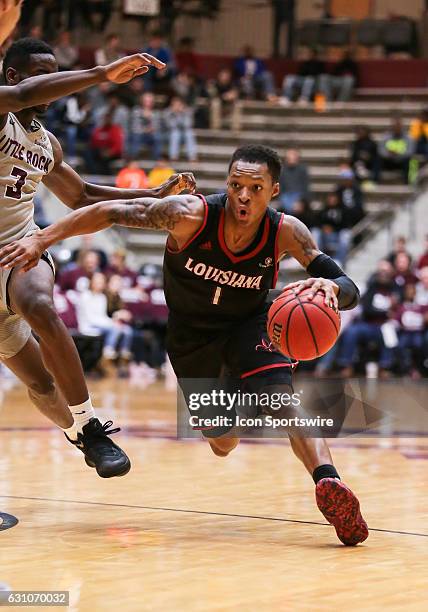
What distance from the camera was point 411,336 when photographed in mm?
15992

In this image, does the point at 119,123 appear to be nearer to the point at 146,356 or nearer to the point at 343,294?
the point at 146,356

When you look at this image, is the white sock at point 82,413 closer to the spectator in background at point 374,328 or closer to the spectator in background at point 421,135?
the spectator in background at point 374,328

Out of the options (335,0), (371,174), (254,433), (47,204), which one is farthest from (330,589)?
(335,0)

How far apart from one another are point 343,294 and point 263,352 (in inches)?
24.4

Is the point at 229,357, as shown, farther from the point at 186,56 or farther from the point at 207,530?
the point at 186,56

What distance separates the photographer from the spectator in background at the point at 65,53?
21.6 metres

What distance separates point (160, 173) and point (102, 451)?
13.9 metres

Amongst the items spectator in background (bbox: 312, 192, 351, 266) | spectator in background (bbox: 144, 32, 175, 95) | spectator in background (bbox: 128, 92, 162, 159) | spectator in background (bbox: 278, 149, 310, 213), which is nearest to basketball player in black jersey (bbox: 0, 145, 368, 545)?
spectator in background (bbox: 312, 192, 351, 266)

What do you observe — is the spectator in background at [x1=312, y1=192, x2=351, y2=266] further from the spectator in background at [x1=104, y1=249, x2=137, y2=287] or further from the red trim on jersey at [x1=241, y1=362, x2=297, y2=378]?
the red trim on jersey at [x1=241, y1=362, x2=297, y2=378]

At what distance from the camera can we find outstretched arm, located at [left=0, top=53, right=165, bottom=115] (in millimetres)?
5573

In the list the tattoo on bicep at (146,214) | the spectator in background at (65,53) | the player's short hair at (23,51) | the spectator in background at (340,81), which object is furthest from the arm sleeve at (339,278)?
the spectator in background at (340,81)

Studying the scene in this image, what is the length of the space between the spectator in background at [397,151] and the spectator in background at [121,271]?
628 cm

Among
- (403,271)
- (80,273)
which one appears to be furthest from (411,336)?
(80,273)

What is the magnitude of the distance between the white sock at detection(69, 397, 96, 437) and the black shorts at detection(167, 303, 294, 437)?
74cm
